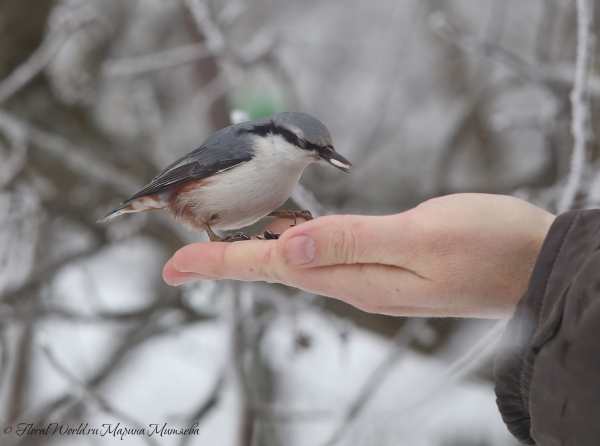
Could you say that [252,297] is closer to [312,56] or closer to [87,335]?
[87,335]

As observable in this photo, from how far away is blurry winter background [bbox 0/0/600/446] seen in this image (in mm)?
A: 1681

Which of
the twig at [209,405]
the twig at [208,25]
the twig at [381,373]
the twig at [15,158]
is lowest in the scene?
the twig at [209,405]

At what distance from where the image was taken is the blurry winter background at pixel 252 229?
5.51ft

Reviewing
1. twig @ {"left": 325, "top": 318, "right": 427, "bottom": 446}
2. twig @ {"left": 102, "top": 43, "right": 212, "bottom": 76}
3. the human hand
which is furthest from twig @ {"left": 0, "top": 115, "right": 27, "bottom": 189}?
twig @ {"left": 325, "top": 318, "right": 427, "bottom": 446}

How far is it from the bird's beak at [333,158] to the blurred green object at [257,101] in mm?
451

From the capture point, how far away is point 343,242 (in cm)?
92

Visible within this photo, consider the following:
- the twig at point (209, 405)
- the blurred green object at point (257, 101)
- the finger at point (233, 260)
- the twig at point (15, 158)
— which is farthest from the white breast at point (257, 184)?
the twig at point (15, 158)

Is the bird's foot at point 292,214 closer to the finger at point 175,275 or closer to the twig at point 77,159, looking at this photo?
the finger at point 175,275

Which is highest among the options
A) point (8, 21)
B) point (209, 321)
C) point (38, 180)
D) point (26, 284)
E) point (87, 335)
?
point (8, 21)

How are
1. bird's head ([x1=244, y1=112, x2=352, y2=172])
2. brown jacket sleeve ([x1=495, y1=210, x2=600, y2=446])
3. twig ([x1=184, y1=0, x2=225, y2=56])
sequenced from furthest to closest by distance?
twig ([x1=184, y1=0, x2=225, y2=56]) < bird's head ([x1=244, y1=112, x2=352, y2=172]) < brown jacket sleeve ([x1=495, y1=210, x2=600, y2=446])

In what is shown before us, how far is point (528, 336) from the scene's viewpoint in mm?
812

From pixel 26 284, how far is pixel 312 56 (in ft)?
5.53

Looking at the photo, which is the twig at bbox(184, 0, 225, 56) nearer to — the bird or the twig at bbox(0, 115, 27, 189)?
the bird

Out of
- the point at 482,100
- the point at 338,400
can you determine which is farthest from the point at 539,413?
the point at 482,100
